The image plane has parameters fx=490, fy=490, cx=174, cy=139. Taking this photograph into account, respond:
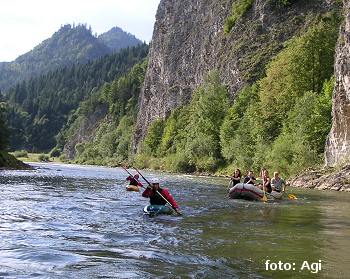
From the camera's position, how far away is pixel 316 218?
60.3ft

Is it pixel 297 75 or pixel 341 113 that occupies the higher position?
pixel 297 75

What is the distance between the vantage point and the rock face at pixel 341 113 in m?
41.4

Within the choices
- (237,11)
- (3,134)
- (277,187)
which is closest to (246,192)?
(277,187)

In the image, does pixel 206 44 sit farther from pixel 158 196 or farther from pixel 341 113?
pixel 158 196

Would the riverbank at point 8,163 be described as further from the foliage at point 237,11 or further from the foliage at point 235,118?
the foliage at point 237,11

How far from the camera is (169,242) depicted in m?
12.6

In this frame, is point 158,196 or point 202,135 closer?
point 158,196

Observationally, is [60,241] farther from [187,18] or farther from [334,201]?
[187,18]

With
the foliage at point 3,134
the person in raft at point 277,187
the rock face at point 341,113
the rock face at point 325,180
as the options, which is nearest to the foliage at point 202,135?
the rock face at point 341,113

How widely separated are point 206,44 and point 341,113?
55.2m

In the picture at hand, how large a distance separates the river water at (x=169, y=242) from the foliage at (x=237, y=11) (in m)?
63.9

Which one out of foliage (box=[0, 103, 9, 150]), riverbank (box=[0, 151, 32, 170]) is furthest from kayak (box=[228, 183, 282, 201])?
foliage (box=[0, 103, 9, 150])

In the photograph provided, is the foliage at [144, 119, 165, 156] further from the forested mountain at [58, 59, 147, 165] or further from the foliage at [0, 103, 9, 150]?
the foliage at [0, 103, 9, 150]

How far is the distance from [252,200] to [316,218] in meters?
7.65
